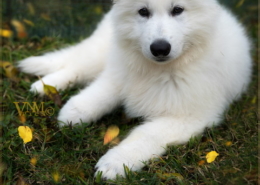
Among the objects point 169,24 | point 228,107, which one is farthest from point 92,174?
point 228,107

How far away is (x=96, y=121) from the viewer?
3.49 meters

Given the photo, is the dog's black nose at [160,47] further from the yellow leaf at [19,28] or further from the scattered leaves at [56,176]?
the yellow leaf at [19,28]

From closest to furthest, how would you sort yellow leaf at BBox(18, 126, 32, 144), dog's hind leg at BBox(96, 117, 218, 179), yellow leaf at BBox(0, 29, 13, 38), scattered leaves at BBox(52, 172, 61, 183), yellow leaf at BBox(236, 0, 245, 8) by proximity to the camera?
scattered leaves at BBox(52, 172, 61, 183) → dog's hind leg at BBox(96, 117, 218, 179) → yellow leaf at BBox(18, 126, 32, 144) → yellow leaf at BBox(0, 29, 13, 38) → yellow leaf at BBox(236, 0, 245, 8)

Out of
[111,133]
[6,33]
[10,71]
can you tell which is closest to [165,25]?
[111,133]

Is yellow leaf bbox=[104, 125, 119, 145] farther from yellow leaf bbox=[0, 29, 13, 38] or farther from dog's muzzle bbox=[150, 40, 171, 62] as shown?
yellow leaf bbox=[0, 29, 13, 38]

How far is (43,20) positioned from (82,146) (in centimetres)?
297

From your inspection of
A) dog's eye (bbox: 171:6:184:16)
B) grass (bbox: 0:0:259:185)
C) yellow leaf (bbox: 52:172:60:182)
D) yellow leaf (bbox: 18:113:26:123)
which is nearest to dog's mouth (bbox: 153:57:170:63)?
dog's eye (bbox: 171:6:184:16)

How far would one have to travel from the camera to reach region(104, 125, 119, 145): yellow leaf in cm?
319

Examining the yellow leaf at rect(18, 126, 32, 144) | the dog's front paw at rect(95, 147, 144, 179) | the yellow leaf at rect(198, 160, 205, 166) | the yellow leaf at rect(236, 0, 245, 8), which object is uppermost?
the yellow leaf at rect(236, 0, 245, 8)

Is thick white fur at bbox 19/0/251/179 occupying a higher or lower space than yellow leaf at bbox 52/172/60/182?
higher

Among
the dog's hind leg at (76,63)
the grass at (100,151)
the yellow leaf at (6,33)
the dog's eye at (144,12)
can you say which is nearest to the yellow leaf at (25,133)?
the grass at (100,151)

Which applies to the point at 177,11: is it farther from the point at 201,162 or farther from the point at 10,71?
the point at 10,71

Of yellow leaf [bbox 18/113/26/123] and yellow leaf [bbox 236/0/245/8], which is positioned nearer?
yellow leaf [bbox 18/113/26/123]

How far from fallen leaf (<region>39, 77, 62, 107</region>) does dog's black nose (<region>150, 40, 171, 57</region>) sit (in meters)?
1.37
